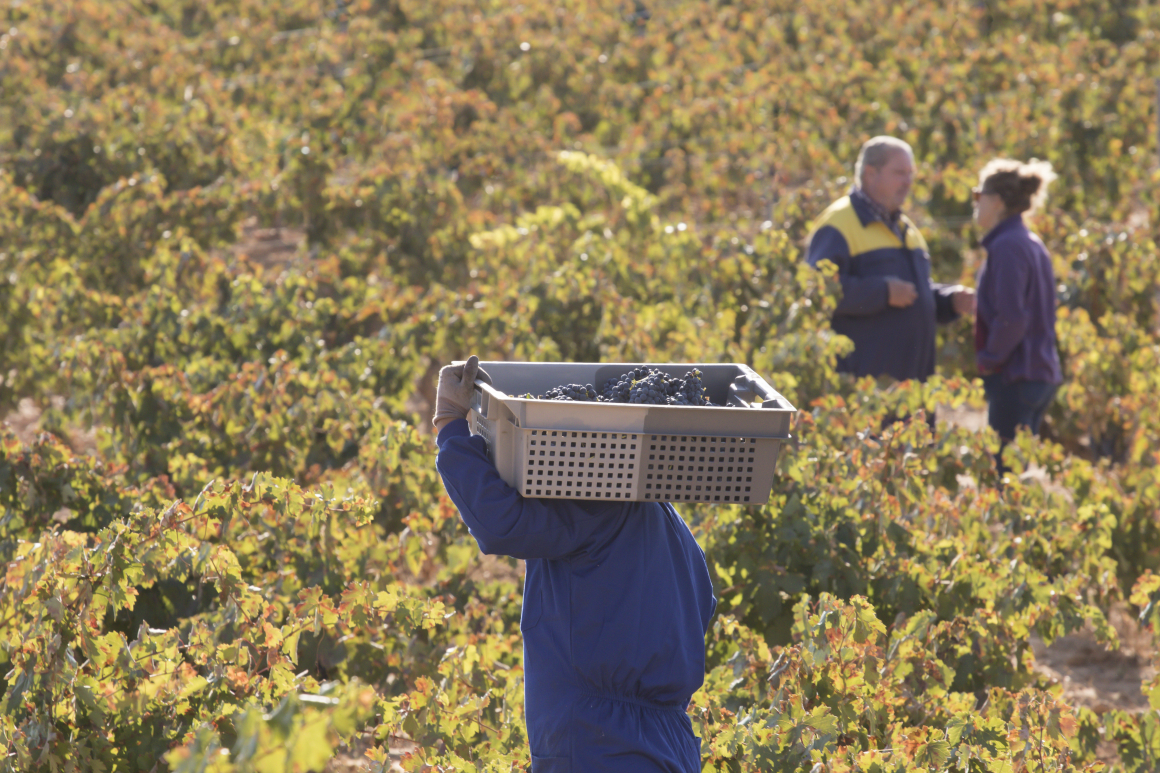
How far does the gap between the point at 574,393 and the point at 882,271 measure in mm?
2629

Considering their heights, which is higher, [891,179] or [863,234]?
[891,179]

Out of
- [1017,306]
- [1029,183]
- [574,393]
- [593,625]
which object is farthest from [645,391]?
[1029,183]

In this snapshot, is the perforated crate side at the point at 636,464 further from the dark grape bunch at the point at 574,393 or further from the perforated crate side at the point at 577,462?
the dark grape bunch at the point at 574,393

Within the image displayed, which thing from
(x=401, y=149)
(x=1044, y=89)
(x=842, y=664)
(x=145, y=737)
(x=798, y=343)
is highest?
(x=1044, y=89)

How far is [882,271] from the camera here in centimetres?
431

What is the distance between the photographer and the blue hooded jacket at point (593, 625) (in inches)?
73.9

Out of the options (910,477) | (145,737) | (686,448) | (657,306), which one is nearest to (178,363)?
(657,306)

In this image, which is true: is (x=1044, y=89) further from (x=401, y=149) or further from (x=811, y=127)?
(x=401, y=149)

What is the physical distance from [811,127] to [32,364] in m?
5.69

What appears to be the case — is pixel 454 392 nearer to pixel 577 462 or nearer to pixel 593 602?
pixel 577 462

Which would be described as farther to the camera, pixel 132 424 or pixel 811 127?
pixel 811 127

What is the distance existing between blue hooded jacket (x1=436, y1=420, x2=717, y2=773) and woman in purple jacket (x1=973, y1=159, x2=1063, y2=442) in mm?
2747

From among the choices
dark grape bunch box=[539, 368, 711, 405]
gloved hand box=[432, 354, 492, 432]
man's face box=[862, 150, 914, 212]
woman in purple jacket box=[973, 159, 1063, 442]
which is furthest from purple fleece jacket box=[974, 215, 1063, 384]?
gloved hand box=[432, 354, 492, 432]

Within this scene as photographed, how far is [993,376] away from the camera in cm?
453
